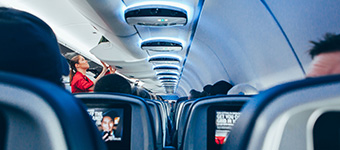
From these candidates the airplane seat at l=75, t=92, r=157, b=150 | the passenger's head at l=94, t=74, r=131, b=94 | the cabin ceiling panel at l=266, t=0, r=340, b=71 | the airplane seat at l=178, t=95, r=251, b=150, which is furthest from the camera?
the cabin ceiling panel at l=266, t=0, r=340, b=71

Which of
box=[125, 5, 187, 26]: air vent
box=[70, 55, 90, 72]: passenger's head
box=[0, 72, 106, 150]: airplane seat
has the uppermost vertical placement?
box=[125, 5, 187, 26]: air vent

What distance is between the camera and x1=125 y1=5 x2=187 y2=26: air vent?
5062mm

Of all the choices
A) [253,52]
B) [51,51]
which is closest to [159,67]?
[253,52]

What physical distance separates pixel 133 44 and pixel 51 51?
7.45 metres

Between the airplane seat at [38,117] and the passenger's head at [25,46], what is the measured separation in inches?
5.5

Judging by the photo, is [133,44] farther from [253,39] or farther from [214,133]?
[214,133]

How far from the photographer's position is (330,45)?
4.49 ft

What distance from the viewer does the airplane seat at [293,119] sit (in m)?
0.52

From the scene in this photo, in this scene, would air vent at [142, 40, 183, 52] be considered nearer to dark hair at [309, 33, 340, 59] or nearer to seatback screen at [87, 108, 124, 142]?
seatback screen at [87, 108, 124, 142]

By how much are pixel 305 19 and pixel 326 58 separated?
2494 mm

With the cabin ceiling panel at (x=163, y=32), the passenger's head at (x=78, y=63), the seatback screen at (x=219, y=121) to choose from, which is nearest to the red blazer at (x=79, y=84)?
the passenger's head at (x=78, y=63)

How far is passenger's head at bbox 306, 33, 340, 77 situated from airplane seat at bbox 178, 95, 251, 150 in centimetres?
60

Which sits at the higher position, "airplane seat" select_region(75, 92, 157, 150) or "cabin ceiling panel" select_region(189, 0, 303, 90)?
"cabin ceiling panel" select_region(189, 0, 303, 90)

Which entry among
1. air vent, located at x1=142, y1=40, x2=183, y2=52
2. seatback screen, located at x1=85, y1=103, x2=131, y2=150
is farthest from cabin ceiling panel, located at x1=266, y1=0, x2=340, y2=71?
air vent, located at x1=142, y1=40, x2=183, y2=52
